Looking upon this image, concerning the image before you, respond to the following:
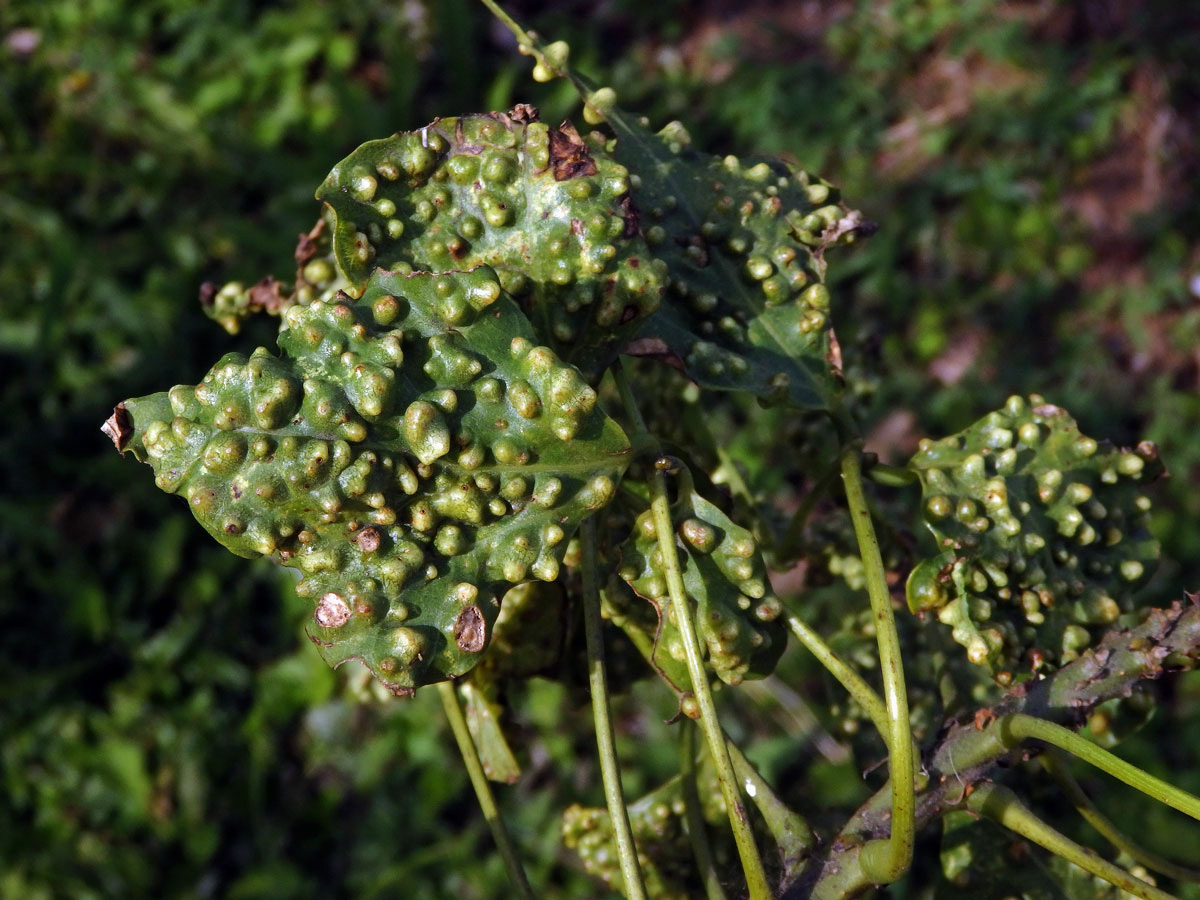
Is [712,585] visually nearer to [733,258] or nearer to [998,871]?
[733,258]

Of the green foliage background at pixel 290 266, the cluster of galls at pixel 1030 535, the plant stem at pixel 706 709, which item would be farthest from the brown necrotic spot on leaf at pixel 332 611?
the green foliage background at pixel 290 266

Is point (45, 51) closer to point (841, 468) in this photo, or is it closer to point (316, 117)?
point (316, 117)

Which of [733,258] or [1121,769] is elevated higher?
[733,258]

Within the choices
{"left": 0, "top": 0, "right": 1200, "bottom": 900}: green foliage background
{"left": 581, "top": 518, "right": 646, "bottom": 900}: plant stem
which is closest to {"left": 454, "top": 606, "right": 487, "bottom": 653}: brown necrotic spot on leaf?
{"left": 581, "top": 518, "right": 646, "bottom": 900}: plant stem

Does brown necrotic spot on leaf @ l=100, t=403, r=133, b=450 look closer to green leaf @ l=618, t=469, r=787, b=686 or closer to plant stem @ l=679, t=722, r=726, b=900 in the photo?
green leaf @ l=618, t=469, r=787, b=686

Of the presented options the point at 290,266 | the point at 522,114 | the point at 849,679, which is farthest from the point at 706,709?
the point at 290,266
